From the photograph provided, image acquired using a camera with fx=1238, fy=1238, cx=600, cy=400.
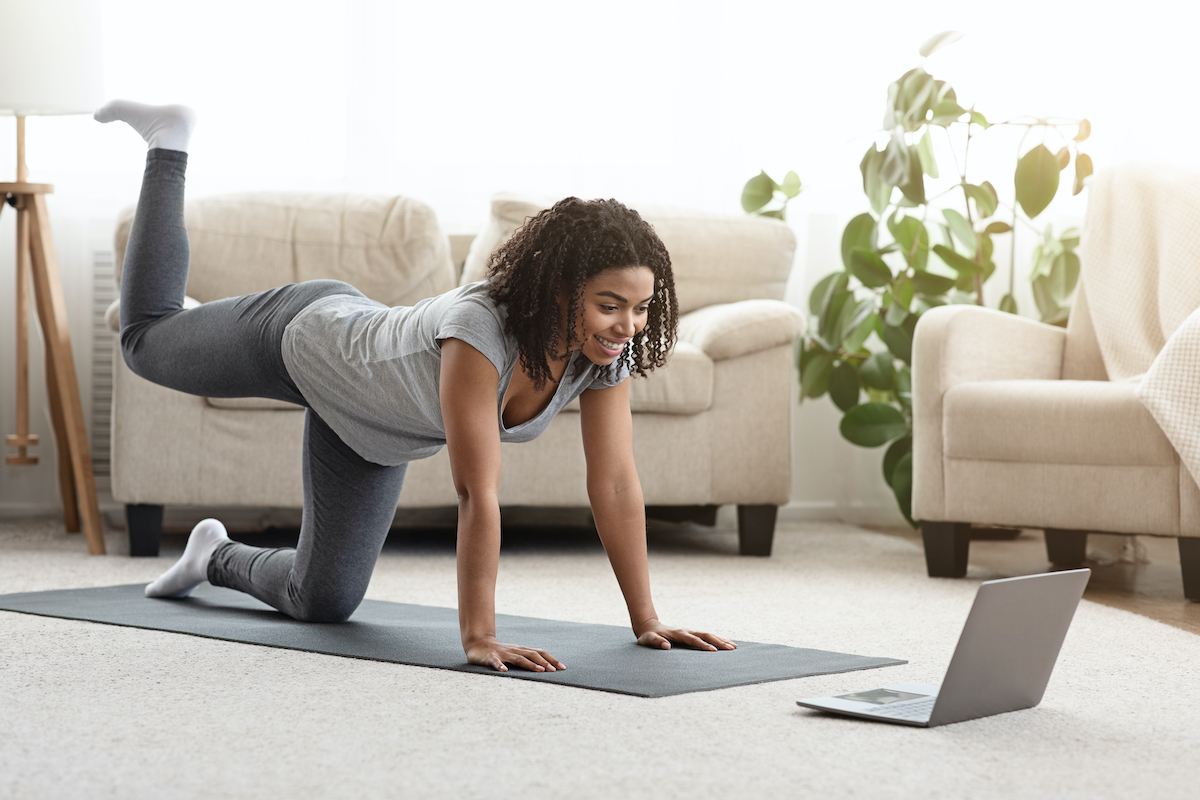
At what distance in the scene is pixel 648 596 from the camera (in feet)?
5.58

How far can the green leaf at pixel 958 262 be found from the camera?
10.5 feet

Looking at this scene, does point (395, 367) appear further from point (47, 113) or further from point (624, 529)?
point (47, 113)

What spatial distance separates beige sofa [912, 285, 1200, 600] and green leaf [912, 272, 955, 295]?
0.41 metres

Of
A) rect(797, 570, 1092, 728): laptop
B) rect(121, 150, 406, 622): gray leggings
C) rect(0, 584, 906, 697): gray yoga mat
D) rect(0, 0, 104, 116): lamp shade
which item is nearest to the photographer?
rect(797, 570, 1092, 728): laptop

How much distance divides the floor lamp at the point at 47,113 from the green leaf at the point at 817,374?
1.81 m

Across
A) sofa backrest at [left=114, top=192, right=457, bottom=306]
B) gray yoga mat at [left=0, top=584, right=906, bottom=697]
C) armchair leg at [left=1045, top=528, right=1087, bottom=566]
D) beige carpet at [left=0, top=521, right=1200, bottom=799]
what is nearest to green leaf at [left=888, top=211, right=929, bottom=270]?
armchair leg at [left=1045, top=528, right=1087, bottom=566]

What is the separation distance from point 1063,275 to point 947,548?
1139 mm

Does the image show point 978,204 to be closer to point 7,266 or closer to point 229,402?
point 229,402

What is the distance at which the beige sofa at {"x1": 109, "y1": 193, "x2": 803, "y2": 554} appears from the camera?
2.75 meters

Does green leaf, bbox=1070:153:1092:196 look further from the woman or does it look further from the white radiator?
the white radiator

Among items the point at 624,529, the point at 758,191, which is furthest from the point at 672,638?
the point at 758,191

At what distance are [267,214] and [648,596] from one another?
5.94 ft

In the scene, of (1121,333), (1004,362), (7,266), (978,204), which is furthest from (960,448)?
(7,266)

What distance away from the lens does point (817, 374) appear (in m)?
3.33
